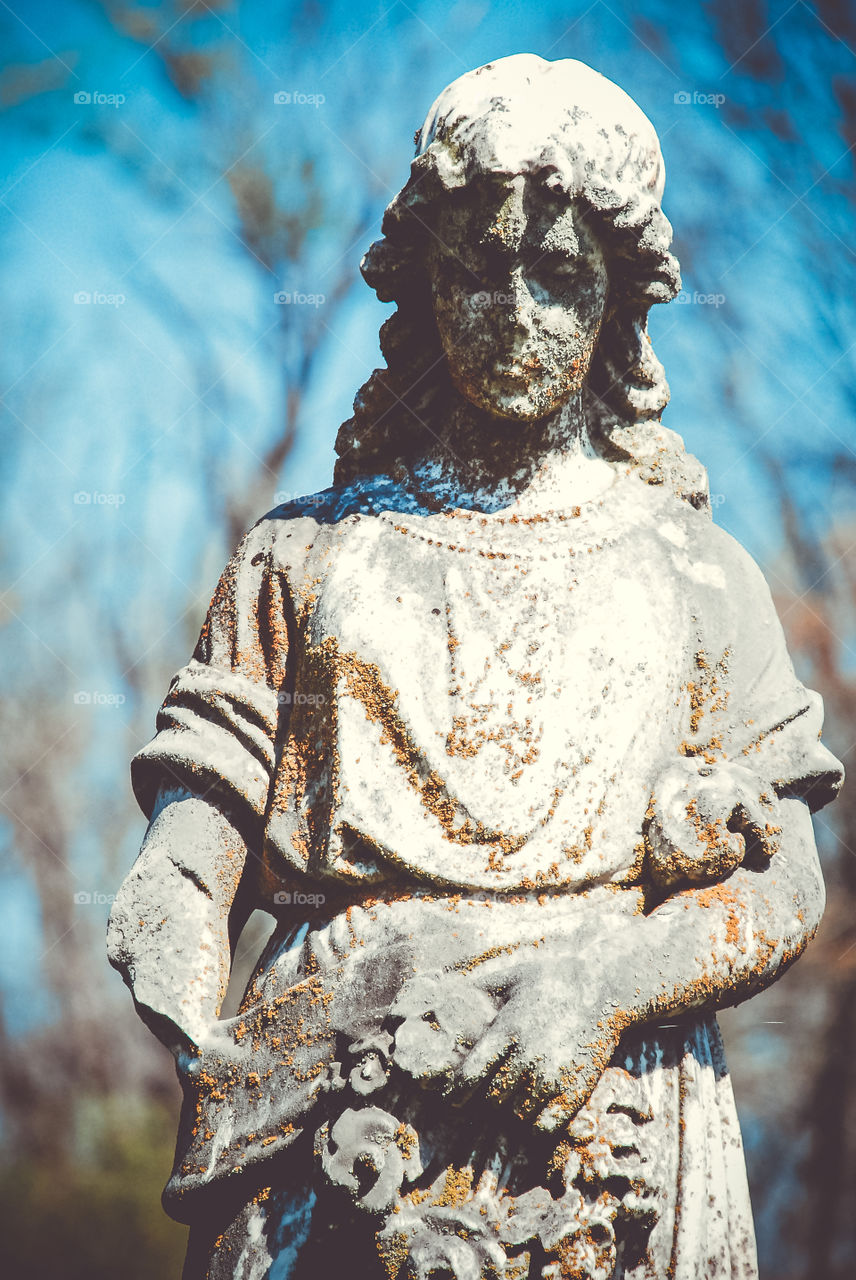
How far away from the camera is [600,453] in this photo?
2.89 metres

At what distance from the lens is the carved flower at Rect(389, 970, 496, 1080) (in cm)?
215

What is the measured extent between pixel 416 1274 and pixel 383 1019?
1.18 ft

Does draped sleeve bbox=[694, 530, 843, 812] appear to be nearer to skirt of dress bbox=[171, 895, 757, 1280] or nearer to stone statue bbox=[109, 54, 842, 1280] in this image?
stone statue bbox=[109, 54, 842, 1280]

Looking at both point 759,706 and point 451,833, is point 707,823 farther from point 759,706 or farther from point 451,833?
point 451,833

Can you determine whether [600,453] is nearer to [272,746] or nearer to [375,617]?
[375,617]

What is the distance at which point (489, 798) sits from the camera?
7.95 feet

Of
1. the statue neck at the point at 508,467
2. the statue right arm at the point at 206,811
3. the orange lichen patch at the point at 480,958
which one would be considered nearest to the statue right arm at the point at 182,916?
the statue right arm at the point at 206,811

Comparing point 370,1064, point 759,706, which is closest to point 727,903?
point 759,706

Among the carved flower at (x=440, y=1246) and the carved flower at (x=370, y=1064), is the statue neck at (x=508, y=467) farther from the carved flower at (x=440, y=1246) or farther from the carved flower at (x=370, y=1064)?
the carved flower at (x=440, y=1246)

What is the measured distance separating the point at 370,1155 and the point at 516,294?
54.5 inches

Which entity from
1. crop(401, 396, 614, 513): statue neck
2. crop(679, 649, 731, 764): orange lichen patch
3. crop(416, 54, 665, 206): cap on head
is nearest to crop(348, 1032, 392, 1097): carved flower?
crop(679, 649, 731, 764): orange lichen patch

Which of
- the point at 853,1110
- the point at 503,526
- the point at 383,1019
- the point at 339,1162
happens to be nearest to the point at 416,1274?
the point at 339,1162

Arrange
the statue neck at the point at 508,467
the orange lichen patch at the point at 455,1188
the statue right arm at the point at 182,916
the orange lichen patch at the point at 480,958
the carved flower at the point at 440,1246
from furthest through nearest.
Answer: the statue neck at the point at 508,467, the statue right arm at the point at 182,916, the orange lichen patch at the point at 480,958, the orange lichen patch at the point at 455,1188, the carved flower at the point at 440,1246

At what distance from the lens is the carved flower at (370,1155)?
2109 mm
